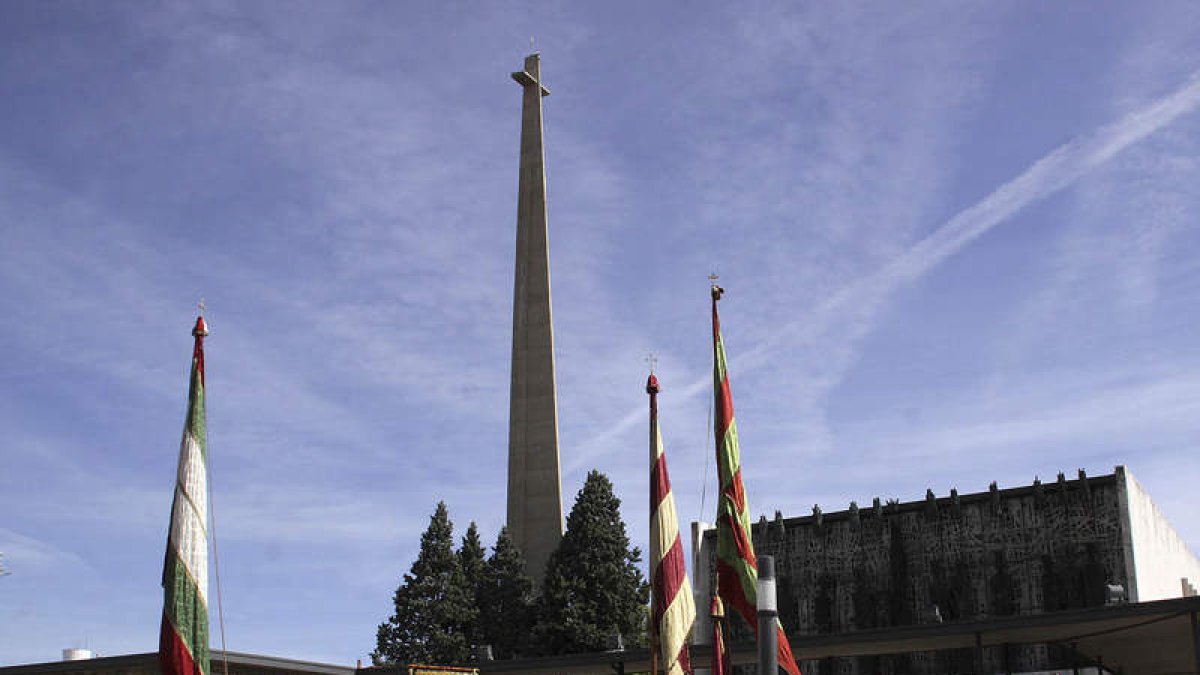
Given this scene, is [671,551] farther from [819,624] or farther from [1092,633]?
[819,624]

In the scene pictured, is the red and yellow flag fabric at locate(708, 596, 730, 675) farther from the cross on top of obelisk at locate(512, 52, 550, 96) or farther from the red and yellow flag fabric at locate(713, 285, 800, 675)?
the cross on top of obelisk at locate(512, 52, 550, 96)

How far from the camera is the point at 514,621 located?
61812 mm

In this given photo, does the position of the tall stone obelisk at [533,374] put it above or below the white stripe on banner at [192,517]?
above

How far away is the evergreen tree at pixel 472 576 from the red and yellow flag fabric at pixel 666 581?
124ft

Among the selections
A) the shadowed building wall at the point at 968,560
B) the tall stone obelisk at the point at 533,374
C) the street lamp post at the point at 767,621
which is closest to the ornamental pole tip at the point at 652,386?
the street lamp post at the point at 767,621

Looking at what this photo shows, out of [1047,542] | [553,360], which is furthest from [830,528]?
[553,360]

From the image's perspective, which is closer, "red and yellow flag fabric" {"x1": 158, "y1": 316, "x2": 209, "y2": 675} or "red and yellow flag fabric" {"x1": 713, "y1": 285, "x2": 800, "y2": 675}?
"red and yellow flag fabric" {"x1": 158, "y1": 316, "x2": 209, "y2": 675}

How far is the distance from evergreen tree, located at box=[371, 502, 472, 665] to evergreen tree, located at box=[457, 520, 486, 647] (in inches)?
11.0

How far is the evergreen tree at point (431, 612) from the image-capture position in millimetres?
59500

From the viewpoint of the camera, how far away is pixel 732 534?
22.7 meters

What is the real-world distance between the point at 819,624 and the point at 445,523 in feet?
60.7

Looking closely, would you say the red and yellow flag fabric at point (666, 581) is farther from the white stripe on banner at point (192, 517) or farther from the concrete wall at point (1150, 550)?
the concrete wall at point (1150, 550)

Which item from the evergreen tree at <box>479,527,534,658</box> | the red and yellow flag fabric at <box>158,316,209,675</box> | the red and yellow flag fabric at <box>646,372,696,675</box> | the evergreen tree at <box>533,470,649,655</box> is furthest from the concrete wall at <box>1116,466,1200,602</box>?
the red and yellow flag fabric at <box>158,316,209,675</box>

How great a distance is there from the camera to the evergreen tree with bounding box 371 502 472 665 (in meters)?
59.5
